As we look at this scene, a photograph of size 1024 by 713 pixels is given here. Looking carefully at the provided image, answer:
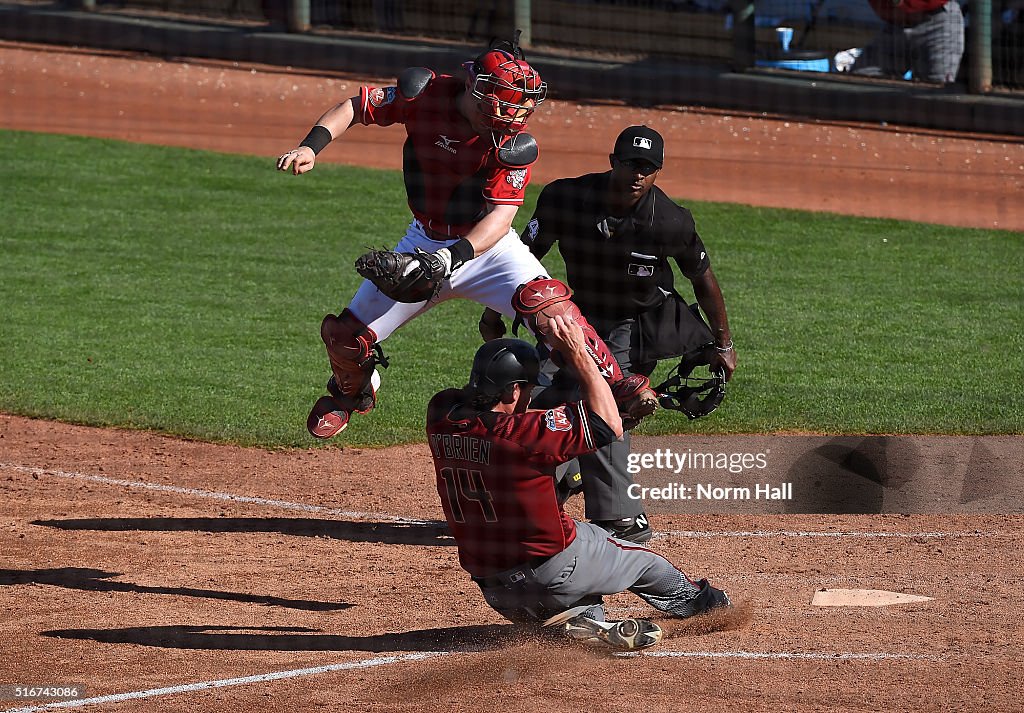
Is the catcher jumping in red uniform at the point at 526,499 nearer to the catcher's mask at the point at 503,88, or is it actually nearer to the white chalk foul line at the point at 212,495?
the catcher's mask at the point at 503,88

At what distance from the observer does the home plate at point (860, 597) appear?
6207 mm

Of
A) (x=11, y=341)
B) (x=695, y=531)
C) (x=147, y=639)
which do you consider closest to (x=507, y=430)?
(x=147, y=639)

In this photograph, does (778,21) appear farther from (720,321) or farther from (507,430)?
(507,430)

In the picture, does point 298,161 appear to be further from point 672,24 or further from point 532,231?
point 672,24

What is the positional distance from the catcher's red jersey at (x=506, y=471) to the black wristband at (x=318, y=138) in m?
1.68

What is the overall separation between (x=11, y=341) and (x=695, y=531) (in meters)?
5.74

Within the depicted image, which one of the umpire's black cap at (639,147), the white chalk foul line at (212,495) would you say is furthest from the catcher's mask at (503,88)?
the white chalk foul line at (212,495)

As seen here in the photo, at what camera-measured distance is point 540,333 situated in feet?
19.6

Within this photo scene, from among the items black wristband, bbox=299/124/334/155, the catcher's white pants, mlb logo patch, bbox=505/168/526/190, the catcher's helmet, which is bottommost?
the catcher's helmet

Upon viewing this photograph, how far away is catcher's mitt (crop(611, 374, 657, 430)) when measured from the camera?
5.65 meters

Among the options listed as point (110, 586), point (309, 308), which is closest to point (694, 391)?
point (110, 586)

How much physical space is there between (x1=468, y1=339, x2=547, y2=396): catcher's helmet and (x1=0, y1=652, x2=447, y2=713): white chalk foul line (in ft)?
3.72

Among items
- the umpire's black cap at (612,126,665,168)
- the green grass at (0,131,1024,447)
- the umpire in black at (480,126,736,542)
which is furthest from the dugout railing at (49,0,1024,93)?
the umpire's black cap at (612,126,665,168)

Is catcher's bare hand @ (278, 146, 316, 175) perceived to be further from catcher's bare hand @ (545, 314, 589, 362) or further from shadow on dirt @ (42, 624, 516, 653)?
shadow on dirt @ (42, 624, 516, 653)
